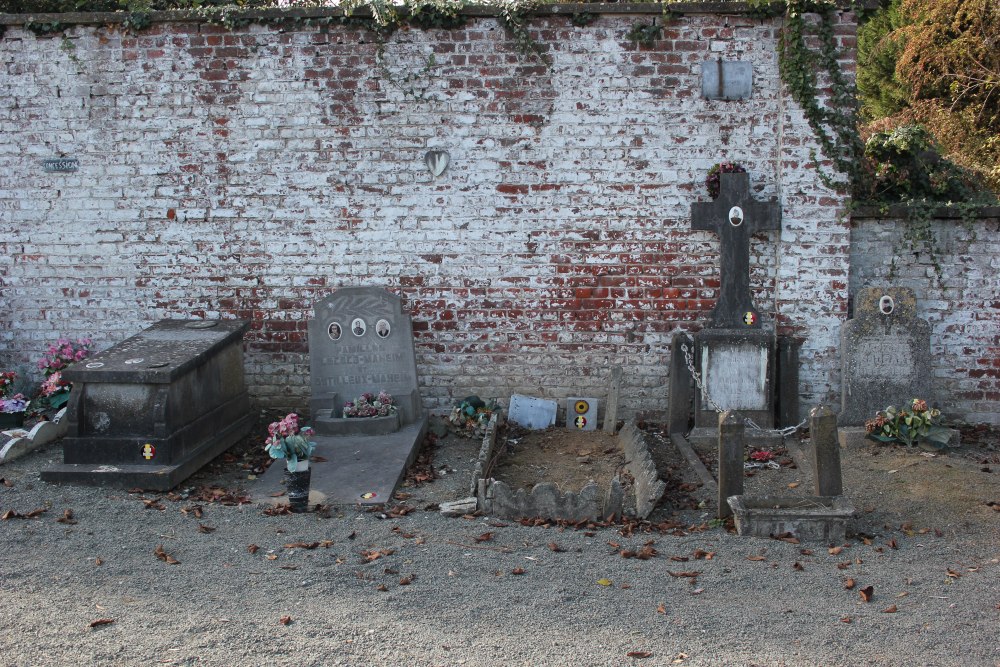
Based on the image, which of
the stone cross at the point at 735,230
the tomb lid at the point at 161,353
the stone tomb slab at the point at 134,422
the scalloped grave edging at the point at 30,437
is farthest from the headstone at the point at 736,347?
the scalloped grave edging at the point at 30,437

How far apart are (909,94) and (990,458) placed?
8991 mm

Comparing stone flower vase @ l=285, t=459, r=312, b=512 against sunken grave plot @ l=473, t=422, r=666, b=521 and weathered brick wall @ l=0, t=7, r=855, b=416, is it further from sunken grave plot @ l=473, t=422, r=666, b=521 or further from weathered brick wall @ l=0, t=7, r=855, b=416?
weathered brick wall @ l=0, t=7, r=855, b=416

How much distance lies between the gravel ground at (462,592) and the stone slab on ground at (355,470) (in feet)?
0.84

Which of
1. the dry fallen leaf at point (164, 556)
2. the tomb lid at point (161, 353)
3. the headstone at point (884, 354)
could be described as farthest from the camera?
the headstone at point (884, 354)

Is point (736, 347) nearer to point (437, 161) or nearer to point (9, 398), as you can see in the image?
point (437, 161)

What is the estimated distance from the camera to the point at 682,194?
26.1ft

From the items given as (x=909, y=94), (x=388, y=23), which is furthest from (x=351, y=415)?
(x=909, y=94)

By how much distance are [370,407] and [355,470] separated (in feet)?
3.49

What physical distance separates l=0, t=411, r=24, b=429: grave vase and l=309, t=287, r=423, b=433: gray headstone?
258 cm

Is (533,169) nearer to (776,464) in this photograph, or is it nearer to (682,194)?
(682,194)

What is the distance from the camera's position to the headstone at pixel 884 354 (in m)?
7.71

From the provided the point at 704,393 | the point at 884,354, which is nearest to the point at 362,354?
the point at 704,393

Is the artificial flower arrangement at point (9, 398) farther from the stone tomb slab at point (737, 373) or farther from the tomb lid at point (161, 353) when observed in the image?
the stone tomb slab at point (737, 373)

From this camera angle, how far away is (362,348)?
791 centimetres
